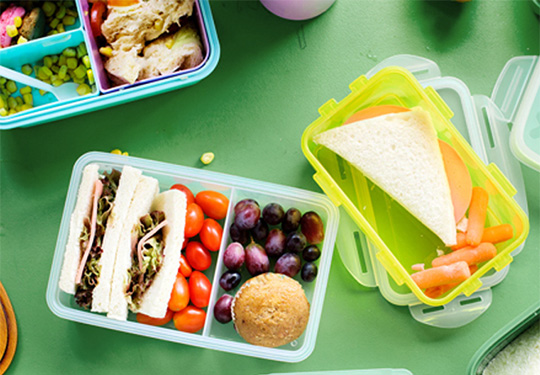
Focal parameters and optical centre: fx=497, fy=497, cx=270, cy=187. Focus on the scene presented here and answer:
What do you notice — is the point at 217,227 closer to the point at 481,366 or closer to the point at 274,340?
the point at 274,340

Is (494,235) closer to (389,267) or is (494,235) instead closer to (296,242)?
(389,267)

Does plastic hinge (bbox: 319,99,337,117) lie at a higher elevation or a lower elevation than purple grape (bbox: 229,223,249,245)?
higher

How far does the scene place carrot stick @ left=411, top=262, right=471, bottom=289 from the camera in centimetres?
114

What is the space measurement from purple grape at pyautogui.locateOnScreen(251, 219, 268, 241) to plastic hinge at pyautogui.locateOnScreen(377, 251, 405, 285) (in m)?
0.28

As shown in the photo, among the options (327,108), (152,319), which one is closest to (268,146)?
(327,108)

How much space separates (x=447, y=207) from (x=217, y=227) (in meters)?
0.56

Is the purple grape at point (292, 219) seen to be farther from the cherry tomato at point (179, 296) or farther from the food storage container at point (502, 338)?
the food storage container at point (502, 338)

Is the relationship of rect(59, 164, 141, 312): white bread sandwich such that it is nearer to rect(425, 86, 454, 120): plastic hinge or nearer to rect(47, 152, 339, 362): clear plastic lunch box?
rect(47, 152, 339, 362): clear plastic lunch box

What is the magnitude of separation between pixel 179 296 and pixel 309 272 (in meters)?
0.31

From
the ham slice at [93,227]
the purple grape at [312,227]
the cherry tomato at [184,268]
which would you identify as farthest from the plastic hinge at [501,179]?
the ham slice at [93,227]

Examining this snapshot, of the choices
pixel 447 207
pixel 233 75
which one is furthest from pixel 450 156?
pixel 233 75

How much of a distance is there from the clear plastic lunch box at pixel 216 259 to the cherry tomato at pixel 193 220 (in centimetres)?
6

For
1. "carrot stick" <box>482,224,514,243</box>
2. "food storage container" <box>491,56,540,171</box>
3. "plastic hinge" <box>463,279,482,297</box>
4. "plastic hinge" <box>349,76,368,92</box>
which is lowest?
"plastic hinge" <box>463,279,482,297</box>

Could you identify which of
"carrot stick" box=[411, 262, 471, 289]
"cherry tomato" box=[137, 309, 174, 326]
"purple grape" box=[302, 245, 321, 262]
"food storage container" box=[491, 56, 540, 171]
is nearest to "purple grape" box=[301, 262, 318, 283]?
"purple grape" box=[302, 245, 321, 262]
